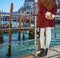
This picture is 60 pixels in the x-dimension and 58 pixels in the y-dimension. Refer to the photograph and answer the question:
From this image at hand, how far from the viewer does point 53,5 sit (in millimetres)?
4293

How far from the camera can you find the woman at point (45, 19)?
422 centimetres

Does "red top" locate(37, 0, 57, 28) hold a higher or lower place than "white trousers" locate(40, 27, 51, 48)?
higher

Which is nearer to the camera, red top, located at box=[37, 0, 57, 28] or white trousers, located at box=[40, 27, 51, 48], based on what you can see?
red top, located at box=[37, 0, 57, 28]

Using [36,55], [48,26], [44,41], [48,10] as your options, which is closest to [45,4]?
[48,10]

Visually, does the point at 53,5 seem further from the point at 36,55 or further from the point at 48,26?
the point at 36,55

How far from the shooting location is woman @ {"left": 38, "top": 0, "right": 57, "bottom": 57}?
4.22 metres

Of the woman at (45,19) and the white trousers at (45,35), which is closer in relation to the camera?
the woman at (45,19)

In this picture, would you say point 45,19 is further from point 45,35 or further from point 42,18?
point 45,35

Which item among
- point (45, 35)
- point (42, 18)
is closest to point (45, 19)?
point (42, 18)

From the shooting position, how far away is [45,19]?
431cm

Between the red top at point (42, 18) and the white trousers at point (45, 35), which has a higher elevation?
the red top at point (42, 18)

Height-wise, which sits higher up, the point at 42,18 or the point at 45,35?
the point at 42,18

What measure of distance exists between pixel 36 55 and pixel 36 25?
24.8 inches

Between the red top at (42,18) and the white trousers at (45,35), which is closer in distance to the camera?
the red top at (42,18)
